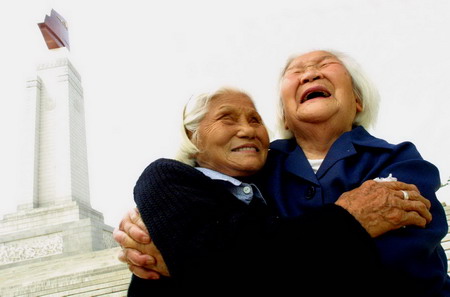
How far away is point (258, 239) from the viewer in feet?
3.97

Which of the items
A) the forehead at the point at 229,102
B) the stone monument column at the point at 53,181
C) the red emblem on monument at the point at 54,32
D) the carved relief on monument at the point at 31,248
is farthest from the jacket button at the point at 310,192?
the red emblem on monument at the point at 54,32

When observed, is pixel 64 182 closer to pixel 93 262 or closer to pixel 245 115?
pixel 93 262

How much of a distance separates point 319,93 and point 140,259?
1.12 metres

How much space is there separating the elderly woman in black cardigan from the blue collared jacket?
0.18 feet

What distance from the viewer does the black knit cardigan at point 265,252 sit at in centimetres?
117

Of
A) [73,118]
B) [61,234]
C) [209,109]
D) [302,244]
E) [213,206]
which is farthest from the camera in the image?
[73,118]

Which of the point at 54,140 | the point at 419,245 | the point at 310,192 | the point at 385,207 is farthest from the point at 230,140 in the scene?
the point at 54,140

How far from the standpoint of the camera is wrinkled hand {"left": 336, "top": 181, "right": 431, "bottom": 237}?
1.22m

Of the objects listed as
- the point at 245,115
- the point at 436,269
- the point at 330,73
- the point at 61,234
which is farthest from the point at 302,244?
the point at 61,234

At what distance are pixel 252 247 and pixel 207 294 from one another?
0.20m

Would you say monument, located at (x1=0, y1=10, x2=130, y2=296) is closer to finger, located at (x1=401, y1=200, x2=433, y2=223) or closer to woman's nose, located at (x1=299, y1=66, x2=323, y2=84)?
woman's nose, located at (x1=299, y1=66, x2=323, y2=84)

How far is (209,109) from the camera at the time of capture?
5.86 ft

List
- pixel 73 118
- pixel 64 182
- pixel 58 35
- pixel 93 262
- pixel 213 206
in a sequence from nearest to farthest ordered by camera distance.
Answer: pixel 213 206 → pixel 93 262 → pixel 64 182 → pixel 73 118 → pixel 58 35

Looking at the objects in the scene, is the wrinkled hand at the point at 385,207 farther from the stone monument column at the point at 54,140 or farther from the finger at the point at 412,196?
the stone monument column at the point at 54,140
